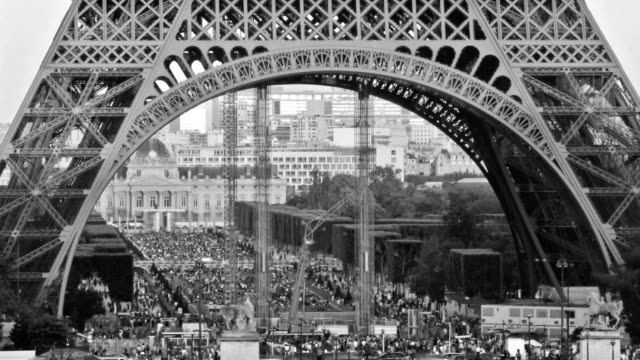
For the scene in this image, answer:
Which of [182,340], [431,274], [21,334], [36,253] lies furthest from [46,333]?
[431,274]

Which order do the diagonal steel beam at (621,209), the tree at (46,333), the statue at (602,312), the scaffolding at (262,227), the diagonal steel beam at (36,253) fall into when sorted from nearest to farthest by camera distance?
the statue at (602,312)
the tree at (46,333)
the diagonal steel beam at (36,253)
the diagonal steel beam at (621,209)
the scaffolding at (262,227)

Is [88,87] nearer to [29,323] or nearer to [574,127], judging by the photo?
[29,323]

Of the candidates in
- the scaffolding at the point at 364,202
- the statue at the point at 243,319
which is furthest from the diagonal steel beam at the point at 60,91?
the scaffolding at the point at 364,202

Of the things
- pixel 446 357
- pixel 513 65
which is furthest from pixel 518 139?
pixel 446 357

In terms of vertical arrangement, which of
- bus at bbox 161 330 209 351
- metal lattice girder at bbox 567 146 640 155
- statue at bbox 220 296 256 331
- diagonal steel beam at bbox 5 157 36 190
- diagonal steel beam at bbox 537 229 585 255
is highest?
metal lattice girder at bbox 567 146 640 155

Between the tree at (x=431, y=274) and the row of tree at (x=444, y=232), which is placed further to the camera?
the tree at (x=431, y=274)

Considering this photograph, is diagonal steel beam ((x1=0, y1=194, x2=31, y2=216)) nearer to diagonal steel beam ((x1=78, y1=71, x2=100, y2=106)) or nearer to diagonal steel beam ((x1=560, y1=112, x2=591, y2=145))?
diagonal steel beam ((x1=78, y1=71, x2=100, y2=106))

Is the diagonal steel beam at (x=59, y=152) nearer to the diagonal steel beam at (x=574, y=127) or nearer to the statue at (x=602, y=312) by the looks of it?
the diagonal steel beam at (x=574, y=127)

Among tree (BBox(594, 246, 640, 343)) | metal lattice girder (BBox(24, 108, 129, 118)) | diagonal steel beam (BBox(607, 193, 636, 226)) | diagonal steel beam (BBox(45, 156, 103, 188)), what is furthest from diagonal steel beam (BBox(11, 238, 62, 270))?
diagonal steel beam (BBox(607, 193, 636, 226))

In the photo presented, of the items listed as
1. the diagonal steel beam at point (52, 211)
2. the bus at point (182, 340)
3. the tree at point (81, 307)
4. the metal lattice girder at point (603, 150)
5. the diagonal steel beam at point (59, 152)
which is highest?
the metal lattice girder at point (603, 150)
